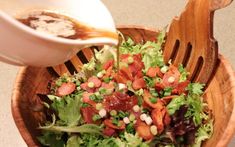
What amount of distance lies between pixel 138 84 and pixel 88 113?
139 mm

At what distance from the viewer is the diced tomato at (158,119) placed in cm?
85

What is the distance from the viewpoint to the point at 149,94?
92 cm

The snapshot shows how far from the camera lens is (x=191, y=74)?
3.18 ft

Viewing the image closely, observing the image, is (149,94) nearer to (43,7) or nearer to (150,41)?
(150,41)

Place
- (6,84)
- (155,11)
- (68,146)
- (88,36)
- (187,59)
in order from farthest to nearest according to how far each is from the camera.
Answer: (155,11), (6,84), (187,59), (68,146), (88,36)

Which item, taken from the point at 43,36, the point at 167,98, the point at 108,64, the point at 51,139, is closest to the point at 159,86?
the point at 167,98

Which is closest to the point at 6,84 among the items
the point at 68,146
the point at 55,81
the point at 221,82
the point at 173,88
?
the point at 55,81

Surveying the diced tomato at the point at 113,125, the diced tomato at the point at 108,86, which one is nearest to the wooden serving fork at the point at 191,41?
the diced tomato at the point at 108,86

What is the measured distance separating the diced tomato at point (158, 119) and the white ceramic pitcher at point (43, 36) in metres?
0.24

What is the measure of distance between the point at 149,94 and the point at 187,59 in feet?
0.47

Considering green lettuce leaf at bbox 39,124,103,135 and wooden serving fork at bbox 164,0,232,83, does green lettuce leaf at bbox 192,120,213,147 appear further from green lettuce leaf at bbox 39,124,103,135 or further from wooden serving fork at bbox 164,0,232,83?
green lettuce leaf at bbox 39,124,103,135

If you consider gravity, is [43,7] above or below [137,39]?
above

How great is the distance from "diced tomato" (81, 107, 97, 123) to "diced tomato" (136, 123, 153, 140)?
0.11 m

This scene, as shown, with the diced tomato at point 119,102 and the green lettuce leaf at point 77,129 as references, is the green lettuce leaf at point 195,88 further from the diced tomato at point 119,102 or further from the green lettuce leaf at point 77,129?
the green lettuce leaf at point 77,129
